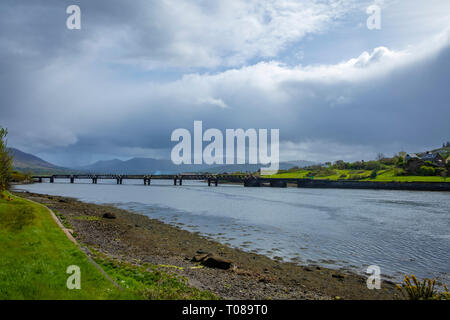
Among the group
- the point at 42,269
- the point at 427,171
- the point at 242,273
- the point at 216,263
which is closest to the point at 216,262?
the point at 216,263

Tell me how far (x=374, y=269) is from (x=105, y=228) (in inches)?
1062

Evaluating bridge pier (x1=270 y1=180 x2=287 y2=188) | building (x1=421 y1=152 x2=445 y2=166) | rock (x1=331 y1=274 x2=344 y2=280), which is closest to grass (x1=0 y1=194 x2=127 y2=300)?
rock (x1=331 y1=274 x2=344 y2=280)

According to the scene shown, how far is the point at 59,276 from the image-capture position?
10.8m

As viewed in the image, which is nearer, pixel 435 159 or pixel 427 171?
pixel 427 171

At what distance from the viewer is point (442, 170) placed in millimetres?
156625

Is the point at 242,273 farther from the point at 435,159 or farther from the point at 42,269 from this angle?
the point at 435,159

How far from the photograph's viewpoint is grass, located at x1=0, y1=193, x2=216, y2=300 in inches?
380

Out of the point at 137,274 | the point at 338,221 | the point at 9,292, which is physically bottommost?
the point at 338,221

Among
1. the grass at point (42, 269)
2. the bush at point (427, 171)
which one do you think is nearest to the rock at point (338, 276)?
the grass at point (42, 269)

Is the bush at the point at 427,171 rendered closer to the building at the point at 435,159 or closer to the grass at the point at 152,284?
the building at the point at 435,159
